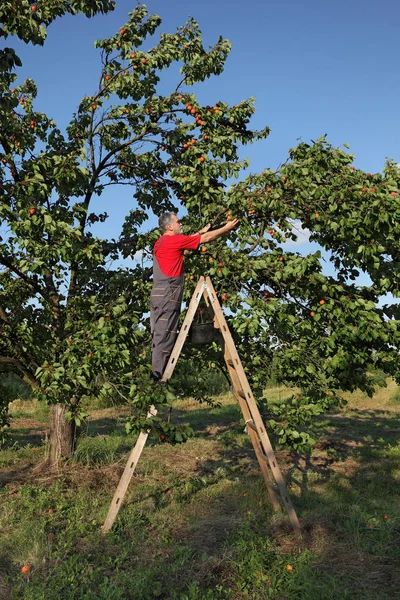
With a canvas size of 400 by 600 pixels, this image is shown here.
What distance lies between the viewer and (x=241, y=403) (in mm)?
6867

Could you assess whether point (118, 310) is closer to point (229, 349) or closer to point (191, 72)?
point (229, 349)

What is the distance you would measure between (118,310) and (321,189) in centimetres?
306

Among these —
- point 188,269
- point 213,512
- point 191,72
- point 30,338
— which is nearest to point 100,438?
point 30,338

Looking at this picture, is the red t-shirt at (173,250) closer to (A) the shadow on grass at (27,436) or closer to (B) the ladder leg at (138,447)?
(B) the ladder leg at (138,447)

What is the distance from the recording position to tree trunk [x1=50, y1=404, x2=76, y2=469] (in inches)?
363

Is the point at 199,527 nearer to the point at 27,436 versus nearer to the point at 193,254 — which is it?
the point at 193,254

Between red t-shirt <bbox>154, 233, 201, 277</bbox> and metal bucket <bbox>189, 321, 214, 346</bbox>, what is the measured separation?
0.84 meters

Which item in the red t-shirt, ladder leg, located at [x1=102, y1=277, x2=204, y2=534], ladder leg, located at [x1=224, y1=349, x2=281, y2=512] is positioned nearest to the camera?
the red t-shirt

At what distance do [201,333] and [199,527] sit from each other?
242cm

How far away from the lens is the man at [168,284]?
598cm

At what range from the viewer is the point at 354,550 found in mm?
5660

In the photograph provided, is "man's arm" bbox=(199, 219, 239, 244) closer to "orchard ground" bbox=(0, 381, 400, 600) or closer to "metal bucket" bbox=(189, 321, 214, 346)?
"metal bucket" bbox=(189, 321, 214, 346)

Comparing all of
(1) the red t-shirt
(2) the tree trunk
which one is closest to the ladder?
(1) the red t-shirt

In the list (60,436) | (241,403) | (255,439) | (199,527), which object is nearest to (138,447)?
(199,527)
